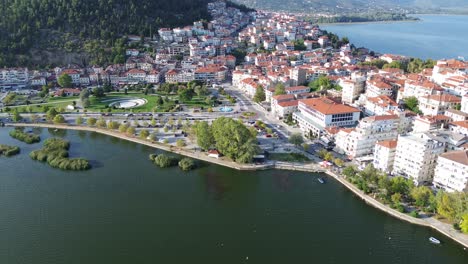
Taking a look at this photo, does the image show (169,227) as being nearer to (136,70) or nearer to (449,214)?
(449,214)

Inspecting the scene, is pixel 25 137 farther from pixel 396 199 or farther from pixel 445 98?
pixel 445 98

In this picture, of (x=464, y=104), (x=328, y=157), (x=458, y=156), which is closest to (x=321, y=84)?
(x=464, y=104)

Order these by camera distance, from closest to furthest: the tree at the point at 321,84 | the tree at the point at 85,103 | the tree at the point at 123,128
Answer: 1. the tree at the point at 123,128
2. the tree at the point at 85,103
3. the tree at the point at 321,84

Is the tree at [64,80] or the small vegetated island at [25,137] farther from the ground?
the tree at [64,80]

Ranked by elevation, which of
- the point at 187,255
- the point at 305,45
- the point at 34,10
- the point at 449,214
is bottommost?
the point at 187,255

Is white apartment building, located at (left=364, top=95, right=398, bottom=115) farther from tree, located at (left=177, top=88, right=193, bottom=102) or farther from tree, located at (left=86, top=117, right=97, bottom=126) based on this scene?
tree, located at (left=86, top=117, right=97, bottom=126)

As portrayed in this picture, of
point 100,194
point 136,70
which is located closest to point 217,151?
point 100,194

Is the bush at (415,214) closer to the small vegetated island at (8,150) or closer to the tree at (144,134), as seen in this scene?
the tree at (144,134)

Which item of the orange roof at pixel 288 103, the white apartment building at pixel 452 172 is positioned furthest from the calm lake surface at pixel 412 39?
the white apartment building at pixel 452 172
